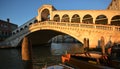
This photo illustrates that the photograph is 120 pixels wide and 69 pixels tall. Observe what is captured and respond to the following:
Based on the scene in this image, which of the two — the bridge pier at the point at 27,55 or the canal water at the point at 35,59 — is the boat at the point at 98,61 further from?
the bridge pier at the point at 27,55

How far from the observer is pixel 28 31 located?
27875 mm

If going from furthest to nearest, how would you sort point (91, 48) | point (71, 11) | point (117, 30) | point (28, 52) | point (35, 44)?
point (35, 44) → point (71, 11) → point (91, 48) → point (117, 30) → point (28, 52)

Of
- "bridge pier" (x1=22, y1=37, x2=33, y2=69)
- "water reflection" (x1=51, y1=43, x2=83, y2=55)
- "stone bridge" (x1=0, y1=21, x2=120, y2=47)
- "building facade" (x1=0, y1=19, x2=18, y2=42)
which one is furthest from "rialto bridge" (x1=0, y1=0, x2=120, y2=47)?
"bridge pier" (x1=22, y1=37, x2=33, y2=69)

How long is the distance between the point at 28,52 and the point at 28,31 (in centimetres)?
1972

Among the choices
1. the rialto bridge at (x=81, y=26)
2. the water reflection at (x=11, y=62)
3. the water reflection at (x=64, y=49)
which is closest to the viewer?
the water reflection at (x=11, y=62)

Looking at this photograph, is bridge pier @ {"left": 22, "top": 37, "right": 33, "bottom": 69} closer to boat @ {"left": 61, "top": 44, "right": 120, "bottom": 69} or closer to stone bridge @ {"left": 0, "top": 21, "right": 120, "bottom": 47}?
boat @ {"left": 61, "top": 44, "right": 120, "bottom": 69}

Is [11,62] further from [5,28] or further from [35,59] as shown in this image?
[5,28]

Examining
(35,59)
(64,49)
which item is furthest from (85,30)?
(64,49)

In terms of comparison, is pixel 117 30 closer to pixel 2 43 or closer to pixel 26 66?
pixel 26 66

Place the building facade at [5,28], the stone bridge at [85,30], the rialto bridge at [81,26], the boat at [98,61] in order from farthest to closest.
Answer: the building facade at [5,28] → the rialto bridge at [81,26] → the stone bridge at [85,30] → the boat at [98,61]

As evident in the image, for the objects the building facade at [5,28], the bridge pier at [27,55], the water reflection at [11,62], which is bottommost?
the water reflection at [11,62]

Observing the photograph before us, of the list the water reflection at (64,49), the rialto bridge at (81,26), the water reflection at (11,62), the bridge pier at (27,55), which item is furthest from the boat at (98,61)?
the water reflection at (64,49)

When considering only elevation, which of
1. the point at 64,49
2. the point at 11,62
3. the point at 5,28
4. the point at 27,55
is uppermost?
the point at 5,28

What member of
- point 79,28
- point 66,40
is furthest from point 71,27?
point 66,40
